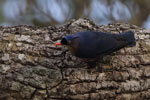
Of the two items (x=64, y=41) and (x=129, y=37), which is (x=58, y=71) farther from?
(x=129, y=37)

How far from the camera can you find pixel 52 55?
2.08 metres

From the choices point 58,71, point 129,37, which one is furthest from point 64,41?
point 129,37

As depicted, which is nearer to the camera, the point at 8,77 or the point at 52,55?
the point at 8,77

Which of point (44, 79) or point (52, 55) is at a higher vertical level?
point (52, 55)

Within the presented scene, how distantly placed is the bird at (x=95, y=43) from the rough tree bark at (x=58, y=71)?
2.9 inches

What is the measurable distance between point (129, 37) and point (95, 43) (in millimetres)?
318

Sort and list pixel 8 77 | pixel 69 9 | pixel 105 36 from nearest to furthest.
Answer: pixel 8 77 < pixel 105 36 < pixel 69 9

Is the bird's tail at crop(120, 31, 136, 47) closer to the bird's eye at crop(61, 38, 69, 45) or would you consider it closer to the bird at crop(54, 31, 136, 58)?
the bird at crop(54, 31, 136, 58)

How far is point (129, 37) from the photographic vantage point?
7.39 feet

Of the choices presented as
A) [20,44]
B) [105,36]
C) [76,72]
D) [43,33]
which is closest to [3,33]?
[20,44]

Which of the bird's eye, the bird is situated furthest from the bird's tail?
the bird's eye

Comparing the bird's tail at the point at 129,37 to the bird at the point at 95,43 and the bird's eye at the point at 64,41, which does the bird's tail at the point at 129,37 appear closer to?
the bird at the point at 95,43

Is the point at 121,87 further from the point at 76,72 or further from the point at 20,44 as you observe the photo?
the point at 20,44

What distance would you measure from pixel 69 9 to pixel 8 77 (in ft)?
13.9
